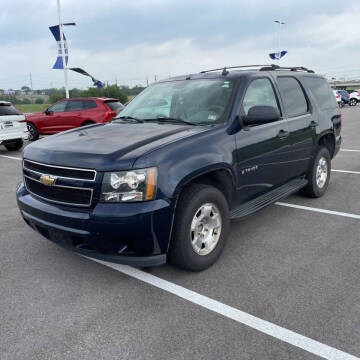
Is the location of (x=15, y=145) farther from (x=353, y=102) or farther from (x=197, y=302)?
(x=353, y=102)

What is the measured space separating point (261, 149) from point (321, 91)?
2410 mm

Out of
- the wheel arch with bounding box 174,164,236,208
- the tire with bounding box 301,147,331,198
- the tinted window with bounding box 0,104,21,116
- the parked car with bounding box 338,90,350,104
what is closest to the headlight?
the wheel arch with bounding box 174,164,236,208

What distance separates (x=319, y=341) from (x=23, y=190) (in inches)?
118

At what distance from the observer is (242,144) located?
3719 mm

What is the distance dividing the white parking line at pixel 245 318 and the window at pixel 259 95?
1.96 meters

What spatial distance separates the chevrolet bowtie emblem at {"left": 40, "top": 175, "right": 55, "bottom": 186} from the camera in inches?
123

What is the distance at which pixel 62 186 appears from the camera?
3057 millimetres

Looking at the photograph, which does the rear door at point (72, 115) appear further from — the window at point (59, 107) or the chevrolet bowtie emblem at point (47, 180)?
the chevrolet bowtie emblem at point (47, 180)

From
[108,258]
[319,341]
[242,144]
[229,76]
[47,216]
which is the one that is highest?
[229,76]

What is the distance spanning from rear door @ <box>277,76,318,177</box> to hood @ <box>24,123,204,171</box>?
5.48 ft

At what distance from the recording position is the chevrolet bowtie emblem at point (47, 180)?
3.13 meters

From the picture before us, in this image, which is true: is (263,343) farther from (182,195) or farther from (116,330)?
(182,195)

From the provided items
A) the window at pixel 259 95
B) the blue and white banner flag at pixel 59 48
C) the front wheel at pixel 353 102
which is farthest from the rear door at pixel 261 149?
the front wheel at pixel 353 102

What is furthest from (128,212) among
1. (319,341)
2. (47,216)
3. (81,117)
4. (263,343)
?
(81,117)
